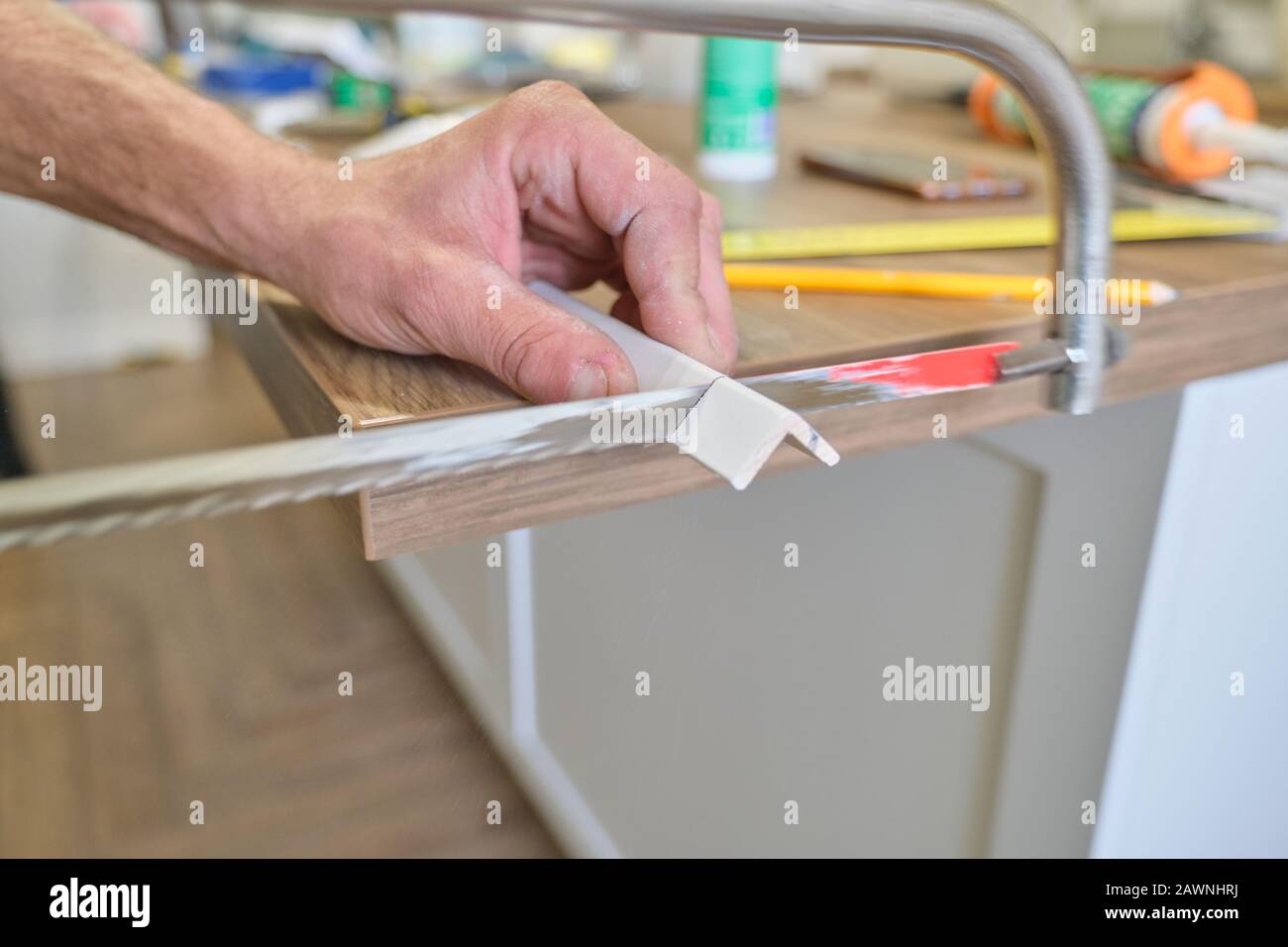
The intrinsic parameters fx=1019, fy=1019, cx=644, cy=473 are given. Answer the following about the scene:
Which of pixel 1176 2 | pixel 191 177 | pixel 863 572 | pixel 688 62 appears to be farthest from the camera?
pixel 1176 2

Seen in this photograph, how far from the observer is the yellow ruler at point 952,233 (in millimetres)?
541

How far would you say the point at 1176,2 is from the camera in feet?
4.31

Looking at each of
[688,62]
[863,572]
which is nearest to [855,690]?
[863,572]

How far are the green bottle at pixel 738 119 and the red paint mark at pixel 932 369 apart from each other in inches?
14.7

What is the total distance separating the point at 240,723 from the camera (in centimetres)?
133

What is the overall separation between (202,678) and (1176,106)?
130 cm

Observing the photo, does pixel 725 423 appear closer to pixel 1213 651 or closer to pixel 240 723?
pixel 1213 651

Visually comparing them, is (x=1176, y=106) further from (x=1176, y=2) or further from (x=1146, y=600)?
(x=1176, y=2)

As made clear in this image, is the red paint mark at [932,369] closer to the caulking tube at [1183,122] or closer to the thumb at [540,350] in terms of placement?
the thumb at [540,350]

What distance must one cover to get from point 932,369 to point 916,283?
0.12 meters

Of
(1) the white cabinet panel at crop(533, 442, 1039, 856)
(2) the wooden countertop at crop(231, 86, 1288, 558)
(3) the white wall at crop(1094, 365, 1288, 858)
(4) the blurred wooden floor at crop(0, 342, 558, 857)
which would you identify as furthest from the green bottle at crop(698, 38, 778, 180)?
(4) the blurred wooden floor at crop(0, 342, 558, 857)

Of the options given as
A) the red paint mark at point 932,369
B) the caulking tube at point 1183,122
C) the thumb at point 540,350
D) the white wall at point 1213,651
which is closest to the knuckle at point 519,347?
the thumb at point 540,350

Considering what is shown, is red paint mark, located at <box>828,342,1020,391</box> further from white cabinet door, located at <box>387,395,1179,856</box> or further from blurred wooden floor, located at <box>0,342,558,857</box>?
blurred wooden floor, located at <box>0,342,558,857</box>

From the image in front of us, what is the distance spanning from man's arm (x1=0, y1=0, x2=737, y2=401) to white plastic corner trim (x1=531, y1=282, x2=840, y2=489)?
1 cm
